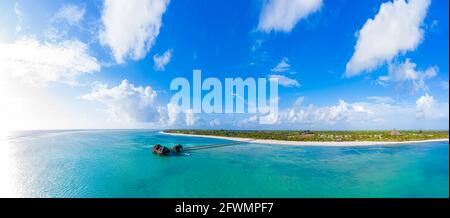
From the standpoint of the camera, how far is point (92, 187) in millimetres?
13539

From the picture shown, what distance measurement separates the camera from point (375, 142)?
1558 inches
